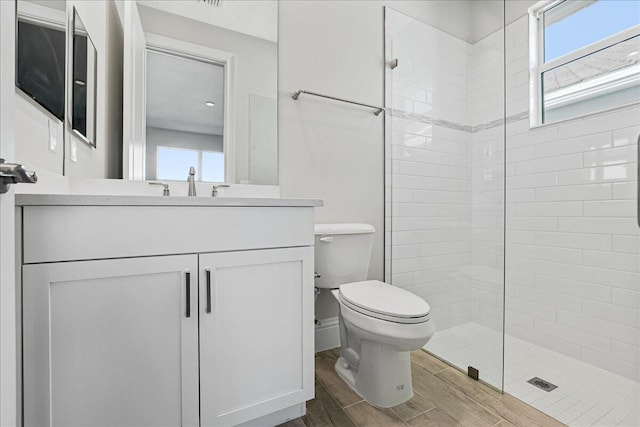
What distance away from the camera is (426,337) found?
1267 millimetres

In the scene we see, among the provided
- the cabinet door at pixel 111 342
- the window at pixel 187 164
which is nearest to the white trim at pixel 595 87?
the window at pixel 187 164

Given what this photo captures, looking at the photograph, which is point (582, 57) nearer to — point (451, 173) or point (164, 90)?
point (451, 173)

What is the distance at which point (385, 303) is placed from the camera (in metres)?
1.35

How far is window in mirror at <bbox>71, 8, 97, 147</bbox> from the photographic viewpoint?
1188 millimetres

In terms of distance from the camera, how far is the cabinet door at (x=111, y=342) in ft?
2.68

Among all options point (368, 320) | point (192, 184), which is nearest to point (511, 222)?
point (368, 320)

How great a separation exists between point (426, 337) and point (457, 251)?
2.43 feet

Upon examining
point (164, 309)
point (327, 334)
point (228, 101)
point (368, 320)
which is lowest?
point (327, 334)

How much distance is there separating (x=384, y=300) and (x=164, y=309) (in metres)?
0.88

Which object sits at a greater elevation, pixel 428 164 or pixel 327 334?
pixel 428 164

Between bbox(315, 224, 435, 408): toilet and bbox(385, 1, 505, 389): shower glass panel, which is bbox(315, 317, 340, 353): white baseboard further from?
bbox(385, 1, 505, 389): shower glass panel

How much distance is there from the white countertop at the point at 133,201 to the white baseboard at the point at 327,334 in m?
1.00

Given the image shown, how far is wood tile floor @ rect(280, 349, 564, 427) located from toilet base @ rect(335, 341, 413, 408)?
31 mm

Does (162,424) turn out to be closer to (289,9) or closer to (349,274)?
(349,274)
